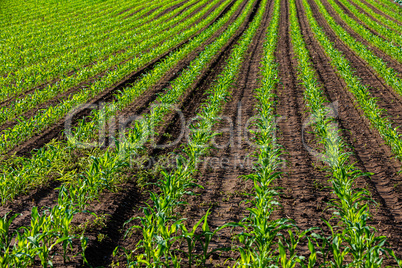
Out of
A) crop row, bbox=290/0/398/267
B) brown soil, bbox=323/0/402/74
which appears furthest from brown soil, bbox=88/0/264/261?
brown soil, bbox=323/0/402/74

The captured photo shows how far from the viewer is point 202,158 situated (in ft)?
21.6

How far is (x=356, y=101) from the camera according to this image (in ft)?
30.9

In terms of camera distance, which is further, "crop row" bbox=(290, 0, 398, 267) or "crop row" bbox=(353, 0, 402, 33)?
"crop row" bbox=(353, 0, 402, 33)

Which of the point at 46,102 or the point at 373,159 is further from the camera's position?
the point at 46,102

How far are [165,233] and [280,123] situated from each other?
17.9 ft

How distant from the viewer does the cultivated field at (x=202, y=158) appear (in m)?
3.80

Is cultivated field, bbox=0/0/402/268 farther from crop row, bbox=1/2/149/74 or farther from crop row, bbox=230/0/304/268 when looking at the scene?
crop row, bbox=1/2/149/74

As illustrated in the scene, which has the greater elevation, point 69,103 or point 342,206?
point 342,206

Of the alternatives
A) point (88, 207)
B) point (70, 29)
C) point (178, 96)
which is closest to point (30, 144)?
point (88, 207)

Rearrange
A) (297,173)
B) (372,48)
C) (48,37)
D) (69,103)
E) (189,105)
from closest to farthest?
(297,173) < (69,103) < (189,105) < (372,48) < (48,37)

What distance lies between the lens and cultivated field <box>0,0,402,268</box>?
12.5 feet

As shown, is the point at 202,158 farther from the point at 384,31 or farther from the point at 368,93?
the point at 384,31

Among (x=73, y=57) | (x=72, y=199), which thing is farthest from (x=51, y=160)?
(x=73, y=57)

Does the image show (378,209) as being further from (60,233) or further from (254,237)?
(60,233)
